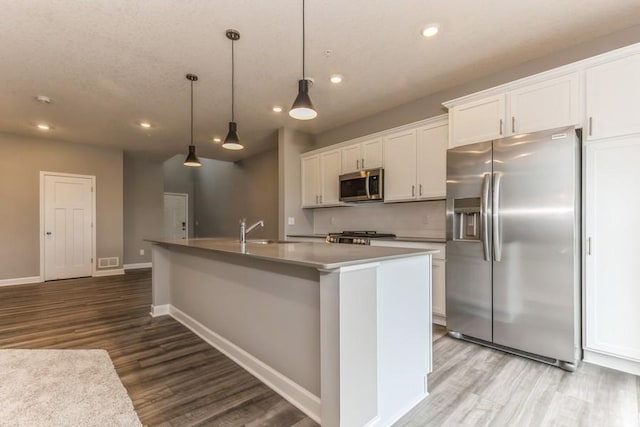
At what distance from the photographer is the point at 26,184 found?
18.0 ft

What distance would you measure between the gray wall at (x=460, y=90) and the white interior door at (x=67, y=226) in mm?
4813

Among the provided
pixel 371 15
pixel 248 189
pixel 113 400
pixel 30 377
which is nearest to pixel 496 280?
pixel 371 15

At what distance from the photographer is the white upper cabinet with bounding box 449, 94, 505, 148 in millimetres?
2818

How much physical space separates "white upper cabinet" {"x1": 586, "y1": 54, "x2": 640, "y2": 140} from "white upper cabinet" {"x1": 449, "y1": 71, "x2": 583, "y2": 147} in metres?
0.08

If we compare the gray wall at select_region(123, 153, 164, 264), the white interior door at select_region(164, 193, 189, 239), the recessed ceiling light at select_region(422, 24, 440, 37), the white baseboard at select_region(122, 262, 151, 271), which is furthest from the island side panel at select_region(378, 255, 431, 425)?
the white interior door at select_region(164, 193, 189, 239)

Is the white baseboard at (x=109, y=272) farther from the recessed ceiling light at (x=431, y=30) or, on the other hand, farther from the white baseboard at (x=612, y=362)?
the white baseboard at (x=612, y=362)

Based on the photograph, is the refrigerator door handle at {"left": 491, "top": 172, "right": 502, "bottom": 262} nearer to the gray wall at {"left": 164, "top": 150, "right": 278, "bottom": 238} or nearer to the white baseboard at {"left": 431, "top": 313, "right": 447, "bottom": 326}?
the white baseboard at {"left": 431, "top": 313, "right": 447, "bottom": 326}

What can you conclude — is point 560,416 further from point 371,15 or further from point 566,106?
point 371,15

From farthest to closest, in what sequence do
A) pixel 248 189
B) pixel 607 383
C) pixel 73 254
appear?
pixel 248 189 < pixel 73 254 < pixel 607 383

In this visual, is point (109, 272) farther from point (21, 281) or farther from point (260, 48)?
point (260, 48)

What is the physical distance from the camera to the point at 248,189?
7410 millimetres

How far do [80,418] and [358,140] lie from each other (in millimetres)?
3919

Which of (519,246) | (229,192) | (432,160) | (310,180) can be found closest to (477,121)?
(432,160)

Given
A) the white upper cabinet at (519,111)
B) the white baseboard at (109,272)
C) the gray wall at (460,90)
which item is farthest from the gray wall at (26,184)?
the white upper cabinet at (519,111)
